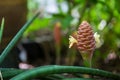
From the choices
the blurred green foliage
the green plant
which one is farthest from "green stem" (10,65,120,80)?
the blurred green foliage

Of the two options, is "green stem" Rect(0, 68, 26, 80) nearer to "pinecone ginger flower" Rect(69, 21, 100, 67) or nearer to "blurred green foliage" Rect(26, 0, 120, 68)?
"pinecone ginger flower" Rect(69, 21, 100, 67)

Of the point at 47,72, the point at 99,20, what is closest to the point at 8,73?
the point at 47,72

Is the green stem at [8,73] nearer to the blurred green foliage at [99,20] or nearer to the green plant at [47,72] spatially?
the green plant at [47,72]

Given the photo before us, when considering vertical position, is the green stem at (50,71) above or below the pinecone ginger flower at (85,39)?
below

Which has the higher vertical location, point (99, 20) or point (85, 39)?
point (99, 20)

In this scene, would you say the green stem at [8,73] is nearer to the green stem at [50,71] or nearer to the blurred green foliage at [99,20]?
the green stem at [50,71]

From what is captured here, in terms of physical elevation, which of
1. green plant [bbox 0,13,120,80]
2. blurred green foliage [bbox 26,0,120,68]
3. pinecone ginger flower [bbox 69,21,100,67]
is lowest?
green plant [bbox 0,13,120,80]

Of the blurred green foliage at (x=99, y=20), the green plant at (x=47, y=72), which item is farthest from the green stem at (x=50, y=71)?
the blurred green foliage at (x=99, y=20)

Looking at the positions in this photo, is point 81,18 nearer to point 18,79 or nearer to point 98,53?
point 98,53

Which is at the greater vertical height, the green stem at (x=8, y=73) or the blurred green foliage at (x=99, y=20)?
the blurred green foliage at (x=99, y=20)

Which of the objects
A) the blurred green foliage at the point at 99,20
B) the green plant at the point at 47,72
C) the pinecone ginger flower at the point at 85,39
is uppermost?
the blurred green foliage at the point at 99,20

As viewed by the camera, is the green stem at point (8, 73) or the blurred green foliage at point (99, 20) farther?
the blurred green foliage at point (99, 20)

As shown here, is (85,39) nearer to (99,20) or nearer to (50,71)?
(50,71)
